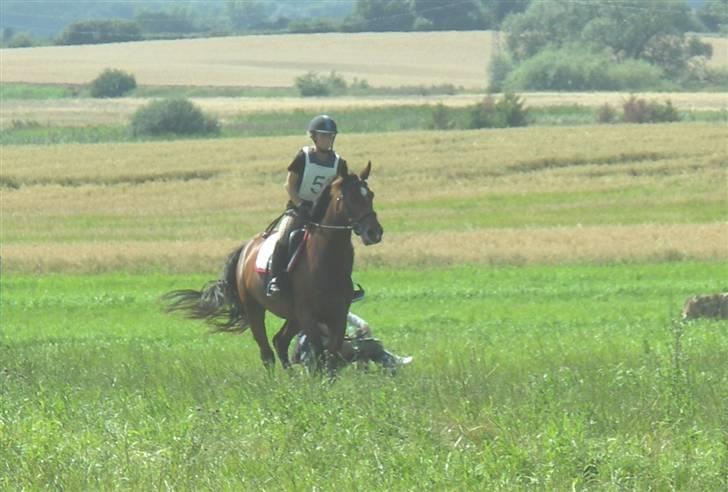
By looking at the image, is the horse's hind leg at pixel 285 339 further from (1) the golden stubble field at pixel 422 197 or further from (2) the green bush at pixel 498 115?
(2) the green bush at pixel 498 115

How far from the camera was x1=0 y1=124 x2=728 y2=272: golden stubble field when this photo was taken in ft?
99.8

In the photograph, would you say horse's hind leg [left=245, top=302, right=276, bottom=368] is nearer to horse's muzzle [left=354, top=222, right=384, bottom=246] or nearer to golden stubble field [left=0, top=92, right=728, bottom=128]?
horse's muzzle [left=354, top=222, right=384, bottom=246]

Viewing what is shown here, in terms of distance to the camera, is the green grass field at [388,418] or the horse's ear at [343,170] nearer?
the green grass field at [388,418]

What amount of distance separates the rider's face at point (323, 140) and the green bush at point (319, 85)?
98.1 metres

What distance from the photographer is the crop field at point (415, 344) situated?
29.0ft

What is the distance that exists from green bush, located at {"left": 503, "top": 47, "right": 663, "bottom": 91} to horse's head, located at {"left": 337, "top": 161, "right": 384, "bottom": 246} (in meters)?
104

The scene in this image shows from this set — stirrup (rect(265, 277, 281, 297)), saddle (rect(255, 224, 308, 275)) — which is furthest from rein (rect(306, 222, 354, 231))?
stirrup (rect(265, 277, 281, 297))

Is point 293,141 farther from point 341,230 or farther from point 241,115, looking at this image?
point 341,230

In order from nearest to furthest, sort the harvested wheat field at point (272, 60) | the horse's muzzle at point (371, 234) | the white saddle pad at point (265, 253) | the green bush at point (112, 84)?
the horse's muzzle at point (371, 234), the white saddle pad at point (265, 253), the green bush at point (112, 84), the harvested wheat field at point (272, 60)

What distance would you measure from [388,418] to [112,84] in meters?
109

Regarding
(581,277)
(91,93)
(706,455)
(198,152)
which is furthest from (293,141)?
(706,455)

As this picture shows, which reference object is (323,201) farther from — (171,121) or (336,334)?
(171,121)

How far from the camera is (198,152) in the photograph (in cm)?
6253

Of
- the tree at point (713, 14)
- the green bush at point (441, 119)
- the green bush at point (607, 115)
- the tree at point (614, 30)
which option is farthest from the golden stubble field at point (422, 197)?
the tree at point (713, 14)
